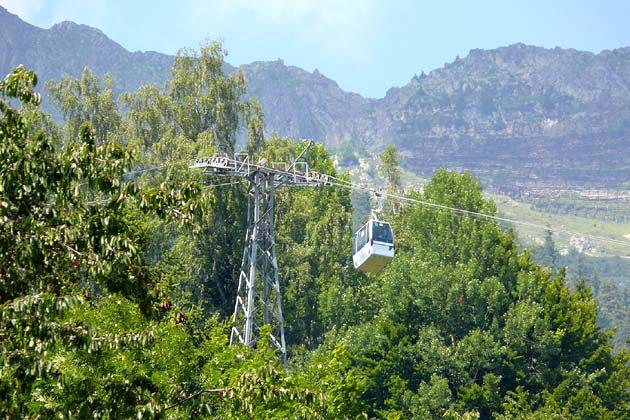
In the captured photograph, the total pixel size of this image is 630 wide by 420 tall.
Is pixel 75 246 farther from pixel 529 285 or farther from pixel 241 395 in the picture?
pixel 529 285

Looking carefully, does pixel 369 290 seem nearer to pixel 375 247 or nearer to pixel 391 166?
pixel 375 247

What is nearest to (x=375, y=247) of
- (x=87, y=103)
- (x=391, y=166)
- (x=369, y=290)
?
(x=369, y=290)

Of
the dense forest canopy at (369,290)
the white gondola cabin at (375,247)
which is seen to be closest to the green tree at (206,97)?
the dense forest canopy at (369,290)

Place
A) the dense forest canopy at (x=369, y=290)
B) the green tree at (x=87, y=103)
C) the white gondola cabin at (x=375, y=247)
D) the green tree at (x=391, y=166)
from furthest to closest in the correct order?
the green tree at (x=391, y=166), the green tree at (x=87, y=103), the dense forest canopy at (x=369, y=290), the white gondola cabin at (x=375, y=247)

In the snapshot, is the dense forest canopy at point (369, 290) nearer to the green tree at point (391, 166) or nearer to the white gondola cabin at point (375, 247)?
the white gondola cabin at point (375, 247)

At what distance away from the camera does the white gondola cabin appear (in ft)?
118

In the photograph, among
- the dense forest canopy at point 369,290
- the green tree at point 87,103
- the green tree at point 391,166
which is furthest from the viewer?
the green tree at point 391,166

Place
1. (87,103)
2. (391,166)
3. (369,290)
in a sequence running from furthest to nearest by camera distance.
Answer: (391,166), (87,103), (369,290)

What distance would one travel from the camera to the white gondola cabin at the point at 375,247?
36.0 metres

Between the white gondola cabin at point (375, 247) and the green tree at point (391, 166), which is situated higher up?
the white gondola cabin at point (375, 247)

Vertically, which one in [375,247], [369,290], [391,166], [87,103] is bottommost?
[369,290]

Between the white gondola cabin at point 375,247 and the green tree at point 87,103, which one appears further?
the green tree at point 87,103

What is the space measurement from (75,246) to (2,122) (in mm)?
1892

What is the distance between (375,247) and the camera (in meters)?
36.0
